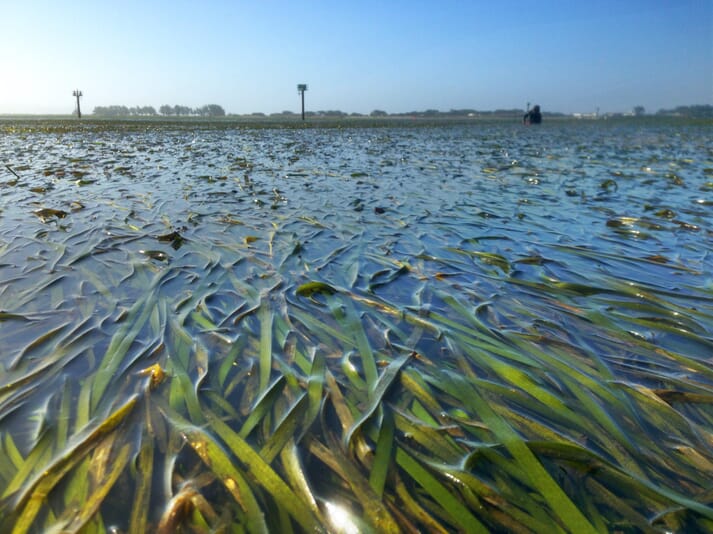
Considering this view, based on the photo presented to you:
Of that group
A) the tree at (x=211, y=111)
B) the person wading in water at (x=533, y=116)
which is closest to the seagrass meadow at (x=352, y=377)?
the person wading in water at (x=533, y=116)

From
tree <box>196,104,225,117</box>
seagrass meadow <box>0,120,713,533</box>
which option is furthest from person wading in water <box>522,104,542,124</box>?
tree <box>196,104,225,117</box>

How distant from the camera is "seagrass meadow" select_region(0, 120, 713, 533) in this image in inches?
47.6

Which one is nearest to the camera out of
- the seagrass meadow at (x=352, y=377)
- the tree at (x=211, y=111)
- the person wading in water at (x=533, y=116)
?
the seagrass meadow at (x=352, y=377)

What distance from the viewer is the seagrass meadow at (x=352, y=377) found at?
121cm

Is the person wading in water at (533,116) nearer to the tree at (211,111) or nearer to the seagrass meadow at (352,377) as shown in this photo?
the seagrass meadow at (352,377)

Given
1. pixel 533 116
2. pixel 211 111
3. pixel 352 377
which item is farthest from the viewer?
pixel 211 111

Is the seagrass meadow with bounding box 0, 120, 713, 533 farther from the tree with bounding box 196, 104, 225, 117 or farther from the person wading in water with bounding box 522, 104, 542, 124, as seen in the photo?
the tree with bounding box 196, 104, 225, 117

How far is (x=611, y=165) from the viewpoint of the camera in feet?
32.9

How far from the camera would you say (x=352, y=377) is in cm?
183

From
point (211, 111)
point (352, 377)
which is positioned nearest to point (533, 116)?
point (352, 377)

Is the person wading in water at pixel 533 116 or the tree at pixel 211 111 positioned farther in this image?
the tree at pixel 211 111

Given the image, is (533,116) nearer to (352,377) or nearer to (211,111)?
(352,377)

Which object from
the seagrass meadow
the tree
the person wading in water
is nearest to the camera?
the seagrass meadow

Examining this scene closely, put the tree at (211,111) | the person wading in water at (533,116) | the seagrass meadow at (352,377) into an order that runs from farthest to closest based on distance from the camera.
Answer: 1. the tree at (211,111)
2. the person wading in water at (533,116)
3. the seagrass meadow at (352,377)
